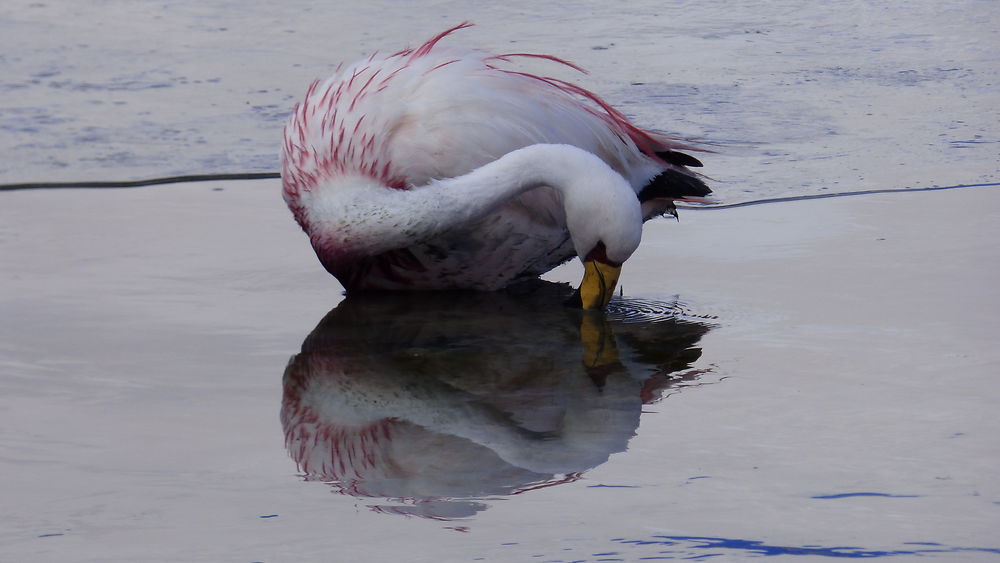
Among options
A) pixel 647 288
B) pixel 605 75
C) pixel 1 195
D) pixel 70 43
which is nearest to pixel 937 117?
pixel 605 75

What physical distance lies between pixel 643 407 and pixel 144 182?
8.78ft

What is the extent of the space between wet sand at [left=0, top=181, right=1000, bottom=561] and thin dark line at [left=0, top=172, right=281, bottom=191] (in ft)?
0.25

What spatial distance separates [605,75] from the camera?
7188mm

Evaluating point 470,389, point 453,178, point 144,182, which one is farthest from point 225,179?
point 470,389

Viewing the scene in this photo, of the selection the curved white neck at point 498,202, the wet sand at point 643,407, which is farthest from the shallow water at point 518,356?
the curved white neck at point 498,202

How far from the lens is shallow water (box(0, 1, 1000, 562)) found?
2893 millimetres

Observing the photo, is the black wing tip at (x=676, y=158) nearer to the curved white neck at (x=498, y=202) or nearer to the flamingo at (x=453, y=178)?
the flamingo at (x=453, y=178)

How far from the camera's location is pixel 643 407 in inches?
142

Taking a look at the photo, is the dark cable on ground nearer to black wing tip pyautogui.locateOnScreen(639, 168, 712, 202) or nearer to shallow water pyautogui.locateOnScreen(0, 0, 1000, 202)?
shallow water pyautogui.locateOnScreen(0, 0, 1000, 202)

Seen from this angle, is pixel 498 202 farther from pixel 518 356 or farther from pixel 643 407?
pixel 643 407

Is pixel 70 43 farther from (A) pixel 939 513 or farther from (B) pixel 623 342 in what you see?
(A) pixel 939 513

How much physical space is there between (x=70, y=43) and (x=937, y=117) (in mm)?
4149

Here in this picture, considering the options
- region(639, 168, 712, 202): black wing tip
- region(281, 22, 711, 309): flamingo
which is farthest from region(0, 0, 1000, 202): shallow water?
region(281, 22, 711, 309): flamingo

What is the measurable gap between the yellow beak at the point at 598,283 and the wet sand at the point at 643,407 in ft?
0.72
